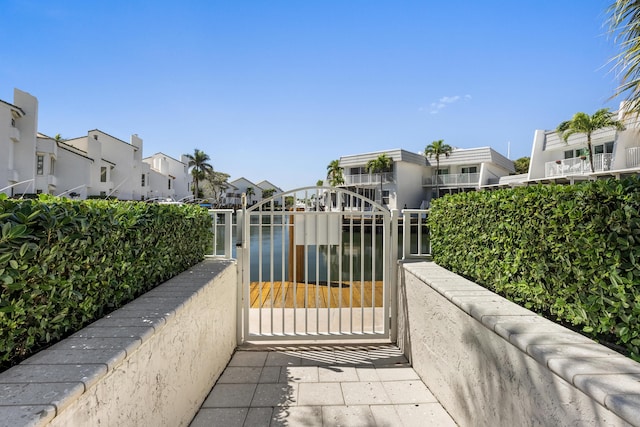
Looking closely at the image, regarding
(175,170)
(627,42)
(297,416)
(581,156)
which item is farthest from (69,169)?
(581,156)

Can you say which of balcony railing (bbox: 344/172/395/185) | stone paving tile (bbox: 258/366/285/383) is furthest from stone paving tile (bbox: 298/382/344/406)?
balcony railing (bbox: 344/172/395/185)

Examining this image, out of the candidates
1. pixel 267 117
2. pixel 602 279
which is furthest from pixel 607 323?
pixel 267 117

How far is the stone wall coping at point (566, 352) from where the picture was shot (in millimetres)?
1126

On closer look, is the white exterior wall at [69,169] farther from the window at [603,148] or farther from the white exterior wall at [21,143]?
the window at [603,148]

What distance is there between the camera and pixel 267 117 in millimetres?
10156

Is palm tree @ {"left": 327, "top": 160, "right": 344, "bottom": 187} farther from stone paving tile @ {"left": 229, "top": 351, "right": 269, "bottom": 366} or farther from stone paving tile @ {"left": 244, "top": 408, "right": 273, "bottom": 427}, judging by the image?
stone paving tile @ {"left": 244, "top": 408, "right": 273, "bottom": 427}

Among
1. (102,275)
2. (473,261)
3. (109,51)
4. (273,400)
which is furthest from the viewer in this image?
(109,51)

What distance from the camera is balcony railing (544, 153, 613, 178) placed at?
15.9 metres

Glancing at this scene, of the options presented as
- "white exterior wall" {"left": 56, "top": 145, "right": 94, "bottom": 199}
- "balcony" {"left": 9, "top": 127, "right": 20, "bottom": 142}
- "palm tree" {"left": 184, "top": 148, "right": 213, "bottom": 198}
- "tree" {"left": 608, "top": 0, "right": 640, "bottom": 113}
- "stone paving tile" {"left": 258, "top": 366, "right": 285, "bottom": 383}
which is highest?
"palm tree" {"left": 184, "top": 148, "right": 213, "bottom": 198}

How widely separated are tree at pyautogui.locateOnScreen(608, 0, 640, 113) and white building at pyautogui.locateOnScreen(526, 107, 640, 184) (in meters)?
12.2

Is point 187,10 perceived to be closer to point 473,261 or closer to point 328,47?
point 328,47

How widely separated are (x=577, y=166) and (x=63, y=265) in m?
22.3

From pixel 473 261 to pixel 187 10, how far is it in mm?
5901

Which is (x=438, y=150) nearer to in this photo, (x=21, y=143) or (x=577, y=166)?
(x=577, y=166)
